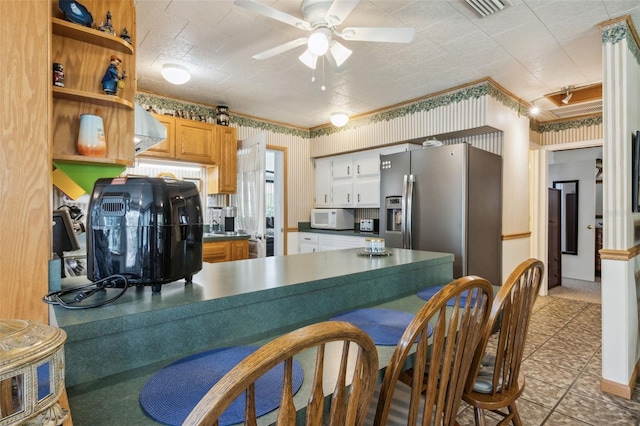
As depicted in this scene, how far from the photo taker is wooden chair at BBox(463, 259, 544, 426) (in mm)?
1191

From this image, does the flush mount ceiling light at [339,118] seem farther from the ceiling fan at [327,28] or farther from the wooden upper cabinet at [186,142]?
the ceiling fan at [327,28]

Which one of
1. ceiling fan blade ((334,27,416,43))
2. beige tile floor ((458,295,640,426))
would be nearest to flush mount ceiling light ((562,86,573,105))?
beige tile floor ((458,295,640,426))

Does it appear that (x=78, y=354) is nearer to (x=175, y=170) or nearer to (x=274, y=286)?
(x=274, y=286)

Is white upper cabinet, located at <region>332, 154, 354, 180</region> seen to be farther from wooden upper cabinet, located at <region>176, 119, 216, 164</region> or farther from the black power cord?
the black power cord

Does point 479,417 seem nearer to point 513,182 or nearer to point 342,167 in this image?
point 513,182

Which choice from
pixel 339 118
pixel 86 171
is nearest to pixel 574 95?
pixel 339 118

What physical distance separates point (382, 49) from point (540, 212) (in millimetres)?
3342

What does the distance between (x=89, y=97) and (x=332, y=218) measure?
3.48 metres

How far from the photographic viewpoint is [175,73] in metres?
3.10

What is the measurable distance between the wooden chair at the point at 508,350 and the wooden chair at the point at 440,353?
0.58 feet

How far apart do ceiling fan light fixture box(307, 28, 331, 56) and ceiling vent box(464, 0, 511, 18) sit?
3.00 ft

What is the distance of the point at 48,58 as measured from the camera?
1212 mm

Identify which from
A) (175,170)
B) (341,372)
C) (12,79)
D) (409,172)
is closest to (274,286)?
(341,372)

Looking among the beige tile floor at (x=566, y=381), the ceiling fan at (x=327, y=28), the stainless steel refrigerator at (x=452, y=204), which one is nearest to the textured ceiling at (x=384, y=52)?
the ceiling fan at (x=327, y=28)
